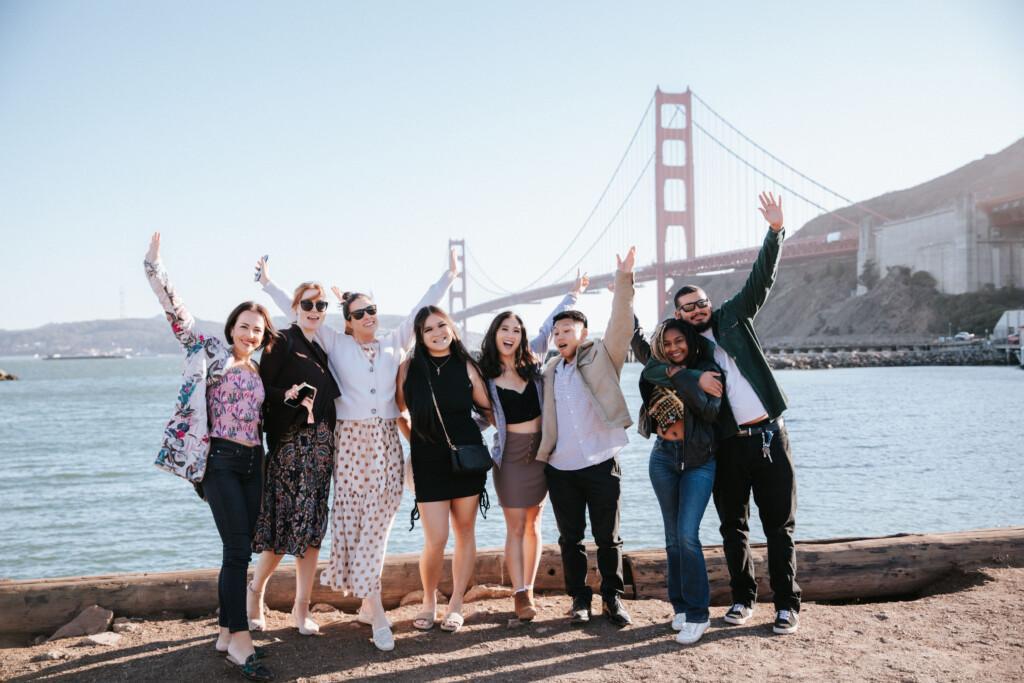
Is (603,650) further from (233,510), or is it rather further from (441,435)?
(233,510)

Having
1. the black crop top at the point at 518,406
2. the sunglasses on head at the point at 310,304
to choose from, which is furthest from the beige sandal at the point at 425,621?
the sunglasses on head at the point at 310,304

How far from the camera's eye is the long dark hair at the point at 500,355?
334cm

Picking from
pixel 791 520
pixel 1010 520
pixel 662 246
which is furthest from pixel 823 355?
pixel 791 520

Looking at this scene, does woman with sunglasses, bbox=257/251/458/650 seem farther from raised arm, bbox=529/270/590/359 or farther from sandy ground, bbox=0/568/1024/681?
raised arm, bbox=529/270/590/359

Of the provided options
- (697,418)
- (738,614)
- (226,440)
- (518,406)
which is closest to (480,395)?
(518,406)

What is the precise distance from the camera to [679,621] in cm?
315

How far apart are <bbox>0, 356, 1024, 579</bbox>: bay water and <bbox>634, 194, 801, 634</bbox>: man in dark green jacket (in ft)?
7.14

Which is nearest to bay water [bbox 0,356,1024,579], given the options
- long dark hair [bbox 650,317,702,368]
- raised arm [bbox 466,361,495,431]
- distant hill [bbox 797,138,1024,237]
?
raised arm [bbox 466,361,495,431]

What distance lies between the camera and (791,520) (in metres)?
3.19

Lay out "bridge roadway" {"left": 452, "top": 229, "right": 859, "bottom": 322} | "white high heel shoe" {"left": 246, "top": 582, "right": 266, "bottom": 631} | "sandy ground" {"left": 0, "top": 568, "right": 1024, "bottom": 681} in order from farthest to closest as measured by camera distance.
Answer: "bridge roadway" {"left": 452, "top": 229, "right": 859, "bottom": 322} → "white high heel shoe" {"left": 246, "top": 582, "right": 266, "bottom": 631} → "sandy ground" {"left": 0, "top": 568, "right": 1024, "bottom": 681}

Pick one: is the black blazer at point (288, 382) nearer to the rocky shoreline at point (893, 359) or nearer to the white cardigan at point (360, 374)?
the white cardigan at point (360, 374)

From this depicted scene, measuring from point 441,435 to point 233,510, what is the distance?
78cm

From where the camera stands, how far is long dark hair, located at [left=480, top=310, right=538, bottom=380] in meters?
3.34

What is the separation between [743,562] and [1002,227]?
1616 inches
